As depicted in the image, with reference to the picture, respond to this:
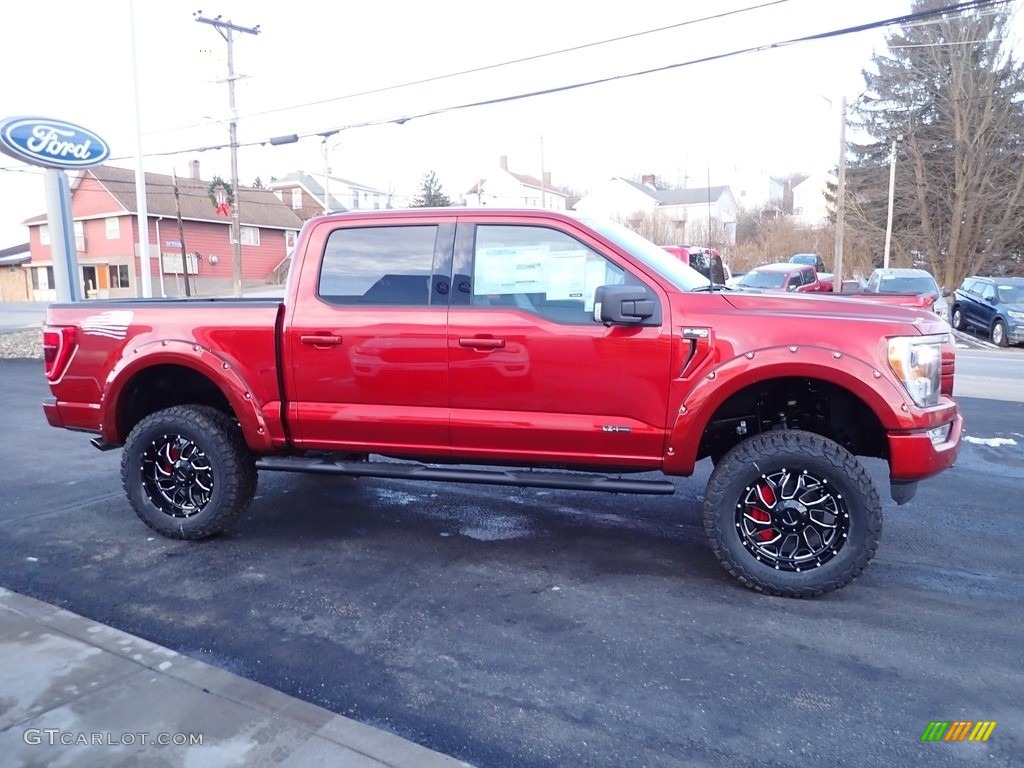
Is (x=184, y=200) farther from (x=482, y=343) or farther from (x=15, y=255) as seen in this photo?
(x=482, y=343)

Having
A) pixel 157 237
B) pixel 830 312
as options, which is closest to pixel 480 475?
pixel 830 312

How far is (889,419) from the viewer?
13.1 ft

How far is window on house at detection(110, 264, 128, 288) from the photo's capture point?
4691 cm

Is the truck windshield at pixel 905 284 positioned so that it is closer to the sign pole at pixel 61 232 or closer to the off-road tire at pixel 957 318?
the off-road tire at pixel 957 318

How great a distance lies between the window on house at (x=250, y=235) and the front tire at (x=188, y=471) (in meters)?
48.9

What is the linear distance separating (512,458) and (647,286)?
1234mm

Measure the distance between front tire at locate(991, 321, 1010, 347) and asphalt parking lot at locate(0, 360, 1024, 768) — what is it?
1499 cm

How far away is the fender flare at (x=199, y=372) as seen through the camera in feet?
16.1

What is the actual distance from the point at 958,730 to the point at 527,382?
2501mm

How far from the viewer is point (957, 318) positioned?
22734 mm

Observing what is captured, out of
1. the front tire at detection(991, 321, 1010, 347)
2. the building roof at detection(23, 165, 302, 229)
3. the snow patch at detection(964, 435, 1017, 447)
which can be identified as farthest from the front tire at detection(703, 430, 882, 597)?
the building roof at detection(23, 165, 302, 229)

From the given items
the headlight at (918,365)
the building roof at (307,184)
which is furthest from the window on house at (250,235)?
the headlight at (918,365)

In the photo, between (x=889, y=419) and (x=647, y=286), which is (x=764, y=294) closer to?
(x=647, y=286)

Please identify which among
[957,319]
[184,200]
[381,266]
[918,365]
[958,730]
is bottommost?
[958,730]
